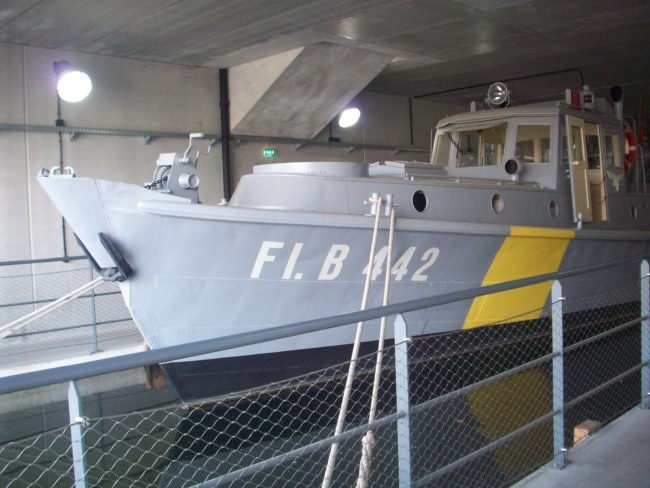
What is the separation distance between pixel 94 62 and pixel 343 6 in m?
2.87

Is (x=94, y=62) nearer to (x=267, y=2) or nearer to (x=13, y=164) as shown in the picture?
(x=13, y=164)

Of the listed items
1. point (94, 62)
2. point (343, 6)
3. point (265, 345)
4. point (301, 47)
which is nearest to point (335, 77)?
point (301, 47)

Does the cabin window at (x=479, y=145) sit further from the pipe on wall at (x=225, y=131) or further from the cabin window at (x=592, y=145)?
the pipe on wall at (x=225, y=131)

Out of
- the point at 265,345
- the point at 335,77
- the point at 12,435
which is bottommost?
the point at 12,435

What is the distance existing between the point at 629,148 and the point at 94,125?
19.1 feet

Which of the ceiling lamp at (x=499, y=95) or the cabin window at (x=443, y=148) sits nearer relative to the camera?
the ceiling lamp at (x=499, y=95)

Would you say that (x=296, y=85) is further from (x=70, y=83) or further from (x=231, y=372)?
(x=231, y=372)

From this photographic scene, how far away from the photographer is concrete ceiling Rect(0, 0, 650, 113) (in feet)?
20.2

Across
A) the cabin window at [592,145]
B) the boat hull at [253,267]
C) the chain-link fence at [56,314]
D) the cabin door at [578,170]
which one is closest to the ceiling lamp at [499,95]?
the cabin door at [578,170]

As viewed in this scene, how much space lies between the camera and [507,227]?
5559mm

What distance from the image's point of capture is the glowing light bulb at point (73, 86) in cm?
666

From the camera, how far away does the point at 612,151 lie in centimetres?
712

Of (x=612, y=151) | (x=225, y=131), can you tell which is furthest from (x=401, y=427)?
(x=225, y=131)

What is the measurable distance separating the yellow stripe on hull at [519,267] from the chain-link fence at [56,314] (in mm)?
3226
